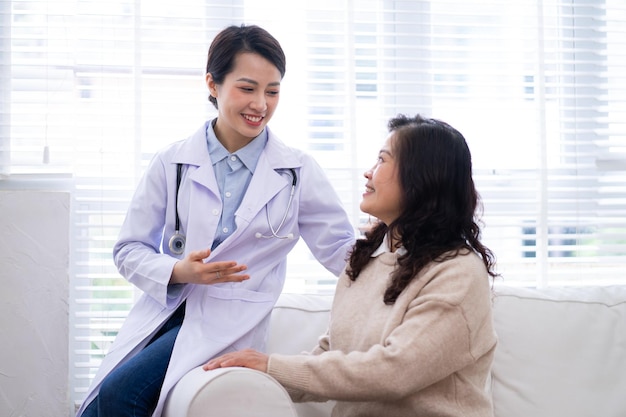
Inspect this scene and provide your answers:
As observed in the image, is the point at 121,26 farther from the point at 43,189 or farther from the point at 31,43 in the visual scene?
the point at 43,189

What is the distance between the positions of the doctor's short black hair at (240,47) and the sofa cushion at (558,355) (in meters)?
0.96

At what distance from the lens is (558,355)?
2.01m

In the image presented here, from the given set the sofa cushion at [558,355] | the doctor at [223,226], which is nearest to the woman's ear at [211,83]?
the doctor at [223,226]

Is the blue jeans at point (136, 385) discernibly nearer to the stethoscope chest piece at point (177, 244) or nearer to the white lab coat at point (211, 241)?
the white lab coat at point (211, 241)

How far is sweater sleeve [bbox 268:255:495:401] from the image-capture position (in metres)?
1.37

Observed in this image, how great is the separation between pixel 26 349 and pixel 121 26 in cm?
111

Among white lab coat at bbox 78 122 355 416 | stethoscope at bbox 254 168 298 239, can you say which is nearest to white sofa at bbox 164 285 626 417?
white lab coat at bbox 78 122 355 416

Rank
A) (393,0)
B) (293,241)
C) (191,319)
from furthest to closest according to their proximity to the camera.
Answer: (393,0) → (293,241) → (191,319)

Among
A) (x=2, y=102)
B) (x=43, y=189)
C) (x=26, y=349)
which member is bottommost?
(x=26, y=349)

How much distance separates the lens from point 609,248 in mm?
2646

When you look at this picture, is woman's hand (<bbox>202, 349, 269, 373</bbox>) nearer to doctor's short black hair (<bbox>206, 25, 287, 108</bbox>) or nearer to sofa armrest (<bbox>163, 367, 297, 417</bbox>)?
sofa armrest (<bbox>163, 367, 297, 417</bbox>)

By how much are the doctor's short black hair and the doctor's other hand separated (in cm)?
53

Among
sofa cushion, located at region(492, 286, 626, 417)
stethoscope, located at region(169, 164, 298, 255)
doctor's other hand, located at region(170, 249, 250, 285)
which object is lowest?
sofa cushion, located at region(492, 286, 626, 417)

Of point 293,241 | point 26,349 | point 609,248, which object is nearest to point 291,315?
point 293,241
